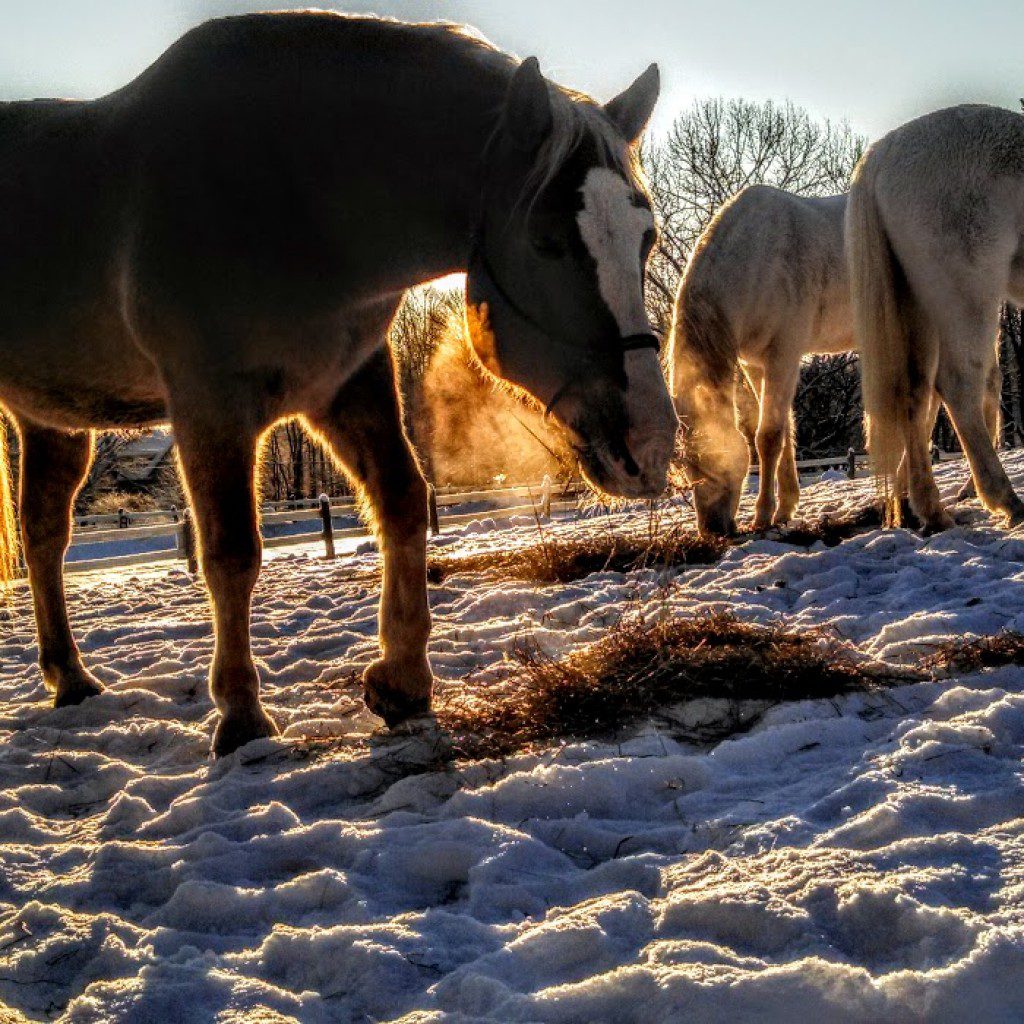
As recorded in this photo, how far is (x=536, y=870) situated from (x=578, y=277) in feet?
4.98

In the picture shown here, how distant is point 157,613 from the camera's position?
7.22 metres

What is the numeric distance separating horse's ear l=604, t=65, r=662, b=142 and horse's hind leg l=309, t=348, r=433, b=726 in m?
1.07

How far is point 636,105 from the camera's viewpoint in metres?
3.01

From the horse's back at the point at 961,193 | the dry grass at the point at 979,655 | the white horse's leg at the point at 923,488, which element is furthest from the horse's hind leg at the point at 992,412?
the dry grass at the point at 979,655

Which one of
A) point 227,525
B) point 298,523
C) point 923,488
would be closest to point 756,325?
point 923,488

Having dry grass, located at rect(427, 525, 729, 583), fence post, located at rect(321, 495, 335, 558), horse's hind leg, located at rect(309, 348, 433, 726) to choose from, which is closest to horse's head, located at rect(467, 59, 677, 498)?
horse's hind leg, located at rect(309, 348, 433, 726)

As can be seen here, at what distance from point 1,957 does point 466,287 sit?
199 centimetres

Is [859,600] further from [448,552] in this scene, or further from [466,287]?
[448,552]

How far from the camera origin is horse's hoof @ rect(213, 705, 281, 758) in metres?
3.04

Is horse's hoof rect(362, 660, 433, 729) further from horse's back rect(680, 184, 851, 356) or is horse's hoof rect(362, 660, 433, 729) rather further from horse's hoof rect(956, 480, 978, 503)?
horse's hoof rect(956, 480, 978, 503)

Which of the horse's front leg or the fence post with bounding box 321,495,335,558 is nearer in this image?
the horse's front leg

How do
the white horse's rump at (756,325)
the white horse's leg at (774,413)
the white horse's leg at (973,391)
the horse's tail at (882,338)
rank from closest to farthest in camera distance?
the white horse's leg at (973,391) < the horse's tail at (882,338) < the white horse's rump at (756,325) < the white horse's leg at (774,413)

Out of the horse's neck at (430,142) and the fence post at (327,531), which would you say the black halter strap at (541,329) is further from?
the fence post at (327,531)

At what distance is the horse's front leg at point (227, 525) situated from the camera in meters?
2.88
